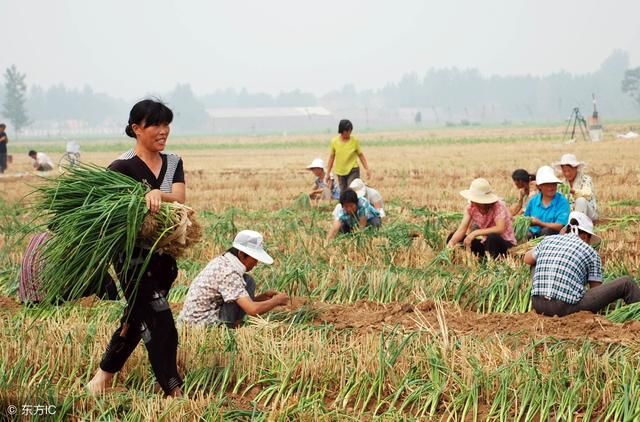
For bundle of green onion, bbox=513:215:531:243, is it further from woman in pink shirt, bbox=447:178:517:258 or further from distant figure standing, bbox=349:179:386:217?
distant figure standing, bbox=349:179:386:217

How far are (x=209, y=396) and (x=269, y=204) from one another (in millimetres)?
10688

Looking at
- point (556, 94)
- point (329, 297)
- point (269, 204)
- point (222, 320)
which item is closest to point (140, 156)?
point (222, 320)

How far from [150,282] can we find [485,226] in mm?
4941

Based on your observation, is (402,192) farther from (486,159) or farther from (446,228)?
(486,159)

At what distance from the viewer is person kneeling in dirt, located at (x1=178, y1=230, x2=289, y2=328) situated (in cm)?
598

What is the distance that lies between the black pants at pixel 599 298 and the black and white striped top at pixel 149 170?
2.95m

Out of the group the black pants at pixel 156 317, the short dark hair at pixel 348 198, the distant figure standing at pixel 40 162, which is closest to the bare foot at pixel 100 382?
the black pants at pixel 156 317

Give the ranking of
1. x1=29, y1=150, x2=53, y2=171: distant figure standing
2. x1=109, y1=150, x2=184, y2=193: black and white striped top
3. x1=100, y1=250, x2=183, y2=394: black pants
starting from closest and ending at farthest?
x1=100, y1=250, x2=183, y2=394: black pants
x1=109, y1=150, x2=184, y2=193: black and white striped top
x1=29, y1=150, x2=53, y2=171: distant figure standing

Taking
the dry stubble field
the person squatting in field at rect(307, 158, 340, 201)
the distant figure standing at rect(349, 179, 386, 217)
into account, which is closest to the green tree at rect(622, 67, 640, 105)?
the person squatting in field at rect(307, 158, 340, 201)

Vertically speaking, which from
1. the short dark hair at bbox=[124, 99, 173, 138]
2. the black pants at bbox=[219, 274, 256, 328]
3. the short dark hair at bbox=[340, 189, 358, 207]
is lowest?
the black pants at bbox=[219, 274, 256, 328]

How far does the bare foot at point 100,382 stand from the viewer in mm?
5023

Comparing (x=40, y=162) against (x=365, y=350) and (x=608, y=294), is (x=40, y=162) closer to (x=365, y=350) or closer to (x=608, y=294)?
(x=608, y=294)

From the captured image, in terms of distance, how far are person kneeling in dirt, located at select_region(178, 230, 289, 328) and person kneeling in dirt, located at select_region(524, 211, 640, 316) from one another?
1.87 m

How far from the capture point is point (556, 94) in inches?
7362
